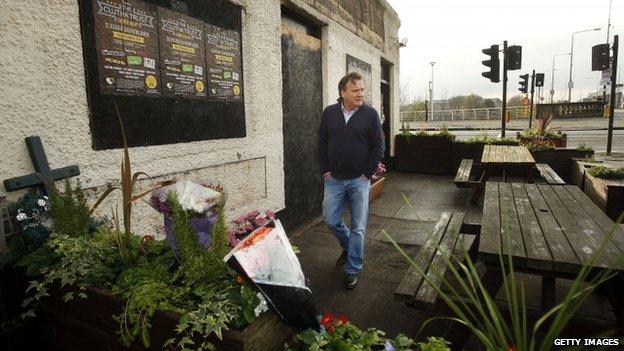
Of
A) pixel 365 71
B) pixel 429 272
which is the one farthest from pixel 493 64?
pixel 429 272

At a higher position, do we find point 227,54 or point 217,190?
point 227,54

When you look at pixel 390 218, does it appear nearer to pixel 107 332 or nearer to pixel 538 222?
pixel 538 222

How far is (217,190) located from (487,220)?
1860 millimetres

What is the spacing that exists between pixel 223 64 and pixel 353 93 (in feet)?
4.28

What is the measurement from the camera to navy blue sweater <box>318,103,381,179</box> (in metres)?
3.45

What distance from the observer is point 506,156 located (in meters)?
6.22

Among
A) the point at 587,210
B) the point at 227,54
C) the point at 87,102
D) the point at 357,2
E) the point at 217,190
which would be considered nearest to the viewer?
the point at 217,190

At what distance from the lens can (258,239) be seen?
1.48 metres

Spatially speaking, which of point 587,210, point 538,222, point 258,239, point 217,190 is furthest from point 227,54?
point 587,210

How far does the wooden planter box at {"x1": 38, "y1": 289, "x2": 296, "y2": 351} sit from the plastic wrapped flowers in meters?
0.38

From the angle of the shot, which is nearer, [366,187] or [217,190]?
[217,190]

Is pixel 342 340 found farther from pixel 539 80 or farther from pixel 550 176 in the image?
pixel 539 80

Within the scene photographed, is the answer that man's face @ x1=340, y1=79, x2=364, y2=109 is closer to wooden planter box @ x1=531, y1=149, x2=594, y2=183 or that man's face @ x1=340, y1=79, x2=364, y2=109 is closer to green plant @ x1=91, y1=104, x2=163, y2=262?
green plant @ x1=91, y1=104, x2=163, y2=262

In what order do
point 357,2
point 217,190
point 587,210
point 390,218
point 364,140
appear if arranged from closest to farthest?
point 217,190 < point 587,210 < point 364,140 < point 390,218 < point 357,2
